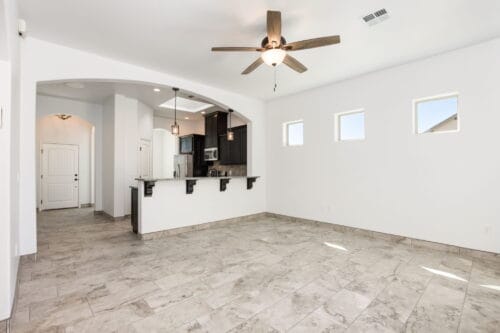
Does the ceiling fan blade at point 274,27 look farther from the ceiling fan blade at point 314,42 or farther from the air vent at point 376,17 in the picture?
the air vent at point 376,17

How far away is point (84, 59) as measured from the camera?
11.8 feet

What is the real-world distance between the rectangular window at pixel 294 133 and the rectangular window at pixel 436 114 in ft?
7.62

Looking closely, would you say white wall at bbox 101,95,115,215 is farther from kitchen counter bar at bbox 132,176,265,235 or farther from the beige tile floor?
the beige tile floor

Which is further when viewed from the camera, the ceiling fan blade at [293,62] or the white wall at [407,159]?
the white wall at [407,159]

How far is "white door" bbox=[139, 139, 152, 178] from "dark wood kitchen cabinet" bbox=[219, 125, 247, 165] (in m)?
2.17

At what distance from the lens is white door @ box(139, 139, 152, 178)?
6.86 meters

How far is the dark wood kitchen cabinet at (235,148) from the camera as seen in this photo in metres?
6.65

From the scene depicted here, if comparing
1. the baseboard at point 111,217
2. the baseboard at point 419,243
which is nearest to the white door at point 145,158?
the baseboard at point 111,217

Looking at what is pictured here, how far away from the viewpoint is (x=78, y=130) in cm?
786

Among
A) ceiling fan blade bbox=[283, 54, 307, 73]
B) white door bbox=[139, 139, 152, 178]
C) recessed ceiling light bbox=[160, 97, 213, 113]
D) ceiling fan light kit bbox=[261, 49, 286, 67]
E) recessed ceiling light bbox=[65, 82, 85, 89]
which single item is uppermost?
recessed ceiling light bbox=[160, 97, 213, 113]

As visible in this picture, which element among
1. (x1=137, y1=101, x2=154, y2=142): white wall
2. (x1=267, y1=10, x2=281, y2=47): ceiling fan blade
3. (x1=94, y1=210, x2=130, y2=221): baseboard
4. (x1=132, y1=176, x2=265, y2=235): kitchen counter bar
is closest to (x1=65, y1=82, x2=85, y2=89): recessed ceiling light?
(x1=137, y1=101, x2=154, y2=142): white wall

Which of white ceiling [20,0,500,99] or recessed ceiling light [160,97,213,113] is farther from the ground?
recessed ceiling light [160,97,213,113]

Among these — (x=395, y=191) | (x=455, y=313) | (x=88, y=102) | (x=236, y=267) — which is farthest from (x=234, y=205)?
(x=88, y=102)

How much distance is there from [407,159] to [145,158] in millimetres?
6546
